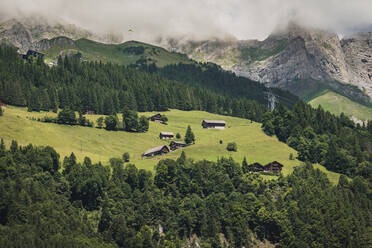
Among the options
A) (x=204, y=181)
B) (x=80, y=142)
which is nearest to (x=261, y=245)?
(x=204, y=181)

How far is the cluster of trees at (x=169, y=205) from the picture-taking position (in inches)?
4542

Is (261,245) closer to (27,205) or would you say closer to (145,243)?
(145,243)

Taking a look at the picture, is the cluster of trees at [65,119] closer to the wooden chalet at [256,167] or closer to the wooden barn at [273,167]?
the wooden chalet at [256,167]

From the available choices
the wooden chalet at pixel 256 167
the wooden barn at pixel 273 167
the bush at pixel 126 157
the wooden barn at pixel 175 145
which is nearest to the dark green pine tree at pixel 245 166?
the wooden chalet at pixel 256 167

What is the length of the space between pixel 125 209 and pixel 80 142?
178 feet

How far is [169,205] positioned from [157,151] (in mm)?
42763

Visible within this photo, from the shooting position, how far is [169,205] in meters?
134

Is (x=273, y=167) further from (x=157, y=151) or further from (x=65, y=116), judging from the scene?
(x=65, y=116)

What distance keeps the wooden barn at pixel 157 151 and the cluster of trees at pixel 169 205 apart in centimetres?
2084

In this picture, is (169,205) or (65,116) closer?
(169,205)

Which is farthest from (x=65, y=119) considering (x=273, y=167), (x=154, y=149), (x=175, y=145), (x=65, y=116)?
(x=273, y=167)

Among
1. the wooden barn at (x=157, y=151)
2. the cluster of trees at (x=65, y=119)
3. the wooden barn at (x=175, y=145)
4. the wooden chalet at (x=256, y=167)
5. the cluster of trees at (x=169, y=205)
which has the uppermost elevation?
the cluster of trees at (x=65, y=119)

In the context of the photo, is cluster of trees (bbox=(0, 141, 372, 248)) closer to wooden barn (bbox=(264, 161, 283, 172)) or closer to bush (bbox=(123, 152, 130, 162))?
bush (bbox=(123, 152, 130, 162))

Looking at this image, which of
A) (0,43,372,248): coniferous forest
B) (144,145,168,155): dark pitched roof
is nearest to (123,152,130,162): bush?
(0,43,372,248): coniferous forest
